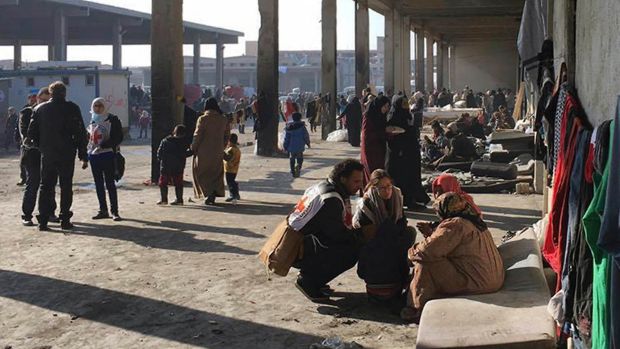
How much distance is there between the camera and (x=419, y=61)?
39.1m

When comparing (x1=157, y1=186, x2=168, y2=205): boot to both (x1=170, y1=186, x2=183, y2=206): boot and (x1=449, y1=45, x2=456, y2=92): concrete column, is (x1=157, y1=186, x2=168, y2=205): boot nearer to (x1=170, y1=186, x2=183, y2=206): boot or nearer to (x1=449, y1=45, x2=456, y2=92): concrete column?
(x1=170, y1=186, x2=183, y2=206): boot

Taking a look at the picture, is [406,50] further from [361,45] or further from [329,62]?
[329,62]

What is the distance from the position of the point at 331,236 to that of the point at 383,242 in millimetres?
378

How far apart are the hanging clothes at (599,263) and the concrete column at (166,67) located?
32.5ft

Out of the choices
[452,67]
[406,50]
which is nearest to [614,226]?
[406,50]

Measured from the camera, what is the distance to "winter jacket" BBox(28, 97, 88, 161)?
29.1 ft

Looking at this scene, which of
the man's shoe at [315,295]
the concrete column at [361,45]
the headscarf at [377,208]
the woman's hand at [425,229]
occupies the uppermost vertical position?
the concrete column at [361,45]

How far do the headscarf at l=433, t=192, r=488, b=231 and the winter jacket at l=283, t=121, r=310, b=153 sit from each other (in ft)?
28.4

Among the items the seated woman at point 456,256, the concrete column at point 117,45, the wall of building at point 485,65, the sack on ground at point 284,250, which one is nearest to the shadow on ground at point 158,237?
the sack on ground at point 284,250

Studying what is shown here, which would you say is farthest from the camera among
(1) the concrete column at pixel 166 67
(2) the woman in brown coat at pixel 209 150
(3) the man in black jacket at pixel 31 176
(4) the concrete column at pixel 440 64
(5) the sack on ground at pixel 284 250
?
(4) the concrete column at pixel 440 64

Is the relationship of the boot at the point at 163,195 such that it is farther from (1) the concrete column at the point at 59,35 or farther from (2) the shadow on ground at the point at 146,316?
(1) the concrete column at the point at 59,35

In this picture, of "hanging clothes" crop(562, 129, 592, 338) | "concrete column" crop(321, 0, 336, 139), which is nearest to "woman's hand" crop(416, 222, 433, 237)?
"hanging clothes" crop(562, 129, 592, 338)

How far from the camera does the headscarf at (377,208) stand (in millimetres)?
6047

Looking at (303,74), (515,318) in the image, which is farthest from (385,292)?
(303,74)
